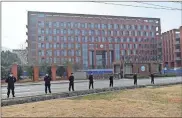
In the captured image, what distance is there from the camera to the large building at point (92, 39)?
7762cm

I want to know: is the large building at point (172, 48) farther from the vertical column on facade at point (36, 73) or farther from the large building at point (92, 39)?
the vertical column on facade at point (36, 73)

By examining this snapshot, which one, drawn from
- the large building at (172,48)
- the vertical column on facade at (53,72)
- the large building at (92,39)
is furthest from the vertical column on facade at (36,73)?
the large building at (172,48)

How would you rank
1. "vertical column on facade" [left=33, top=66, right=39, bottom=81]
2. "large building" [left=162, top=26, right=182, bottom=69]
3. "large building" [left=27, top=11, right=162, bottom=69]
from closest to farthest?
"vertical column on facade" [left=33, top=66, right=39, bottom=81] < "large building" [left=162, top=26, right=182, bottom=69] < "large building" [left=27, top=11, right=162, bottom=69]

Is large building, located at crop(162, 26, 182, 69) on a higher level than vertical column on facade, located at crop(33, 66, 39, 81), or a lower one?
higher

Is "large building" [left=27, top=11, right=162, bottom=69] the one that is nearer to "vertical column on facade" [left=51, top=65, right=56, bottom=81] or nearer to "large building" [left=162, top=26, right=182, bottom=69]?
"large building" [left=162, top=26, right=182, bottom=69]

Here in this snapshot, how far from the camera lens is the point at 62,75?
45.5 metres

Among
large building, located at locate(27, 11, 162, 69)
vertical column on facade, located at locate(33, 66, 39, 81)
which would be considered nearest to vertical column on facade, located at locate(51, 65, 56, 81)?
vertical column on facade, located at locate(33, 66, 39, 81)

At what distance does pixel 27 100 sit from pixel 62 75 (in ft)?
103

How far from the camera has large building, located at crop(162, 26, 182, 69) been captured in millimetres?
76312

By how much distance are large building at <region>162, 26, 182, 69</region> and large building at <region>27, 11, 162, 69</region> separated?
9.01 ft

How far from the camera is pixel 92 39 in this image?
279 feet

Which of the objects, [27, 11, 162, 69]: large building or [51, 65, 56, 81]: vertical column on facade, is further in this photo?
[27, 11, 162, 69]: large building

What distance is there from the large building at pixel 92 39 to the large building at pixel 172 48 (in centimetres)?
275

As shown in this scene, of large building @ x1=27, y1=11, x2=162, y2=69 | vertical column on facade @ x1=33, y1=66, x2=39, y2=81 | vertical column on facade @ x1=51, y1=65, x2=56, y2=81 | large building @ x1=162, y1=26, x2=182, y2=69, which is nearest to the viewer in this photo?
vertical column on facade @ x1=33, y1=66, x2=39, y2=81
